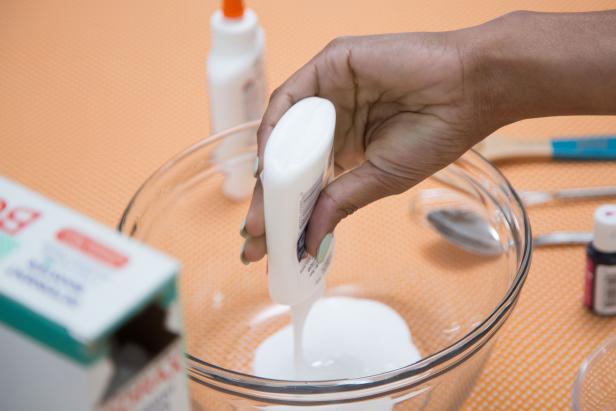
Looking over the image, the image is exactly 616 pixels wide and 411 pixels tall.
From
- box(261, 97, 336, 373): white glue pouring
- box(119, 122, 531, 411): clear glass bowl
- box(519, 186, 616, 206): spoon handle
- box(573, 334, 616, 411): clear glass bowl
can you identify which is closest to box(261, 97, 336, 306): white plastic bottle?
box(261, 97, 336, 373): white glue pouring

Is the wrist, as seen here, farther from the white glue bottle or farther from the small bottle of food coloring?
the white glue bottle

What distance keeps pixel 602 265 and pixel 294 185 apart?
0.37 m

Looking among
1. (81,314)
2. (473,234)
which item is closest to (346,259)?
(473,234)

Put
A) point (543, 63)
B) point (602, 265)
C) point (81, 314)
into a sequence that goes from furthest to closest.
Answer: point (602, 265), point (543, 63), point (81, 314)

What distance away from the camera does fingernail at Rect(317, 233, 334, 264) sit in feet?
2.21

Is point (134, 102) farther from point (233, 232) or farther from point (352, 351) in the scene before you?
point (352, 351)

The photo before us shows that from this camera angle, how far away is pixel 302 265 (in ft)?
2.21

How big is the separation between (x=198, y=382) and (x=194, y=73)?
2.07 ft

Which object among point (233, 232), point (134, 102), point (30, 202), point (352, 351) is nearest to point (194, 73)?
point (134, 102)

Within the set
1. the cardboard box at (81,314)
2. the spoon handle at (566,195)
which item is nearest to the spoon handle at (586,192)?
the spoon handle at (566,195)

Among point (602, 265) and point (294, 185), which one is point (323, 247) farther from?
point (602, 265)

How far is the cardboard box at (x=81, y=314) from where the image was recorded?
0.32 metres

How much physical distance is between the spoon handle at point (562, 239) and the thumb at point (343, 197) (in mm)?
258

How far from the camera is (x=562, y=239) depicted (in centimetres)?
94
